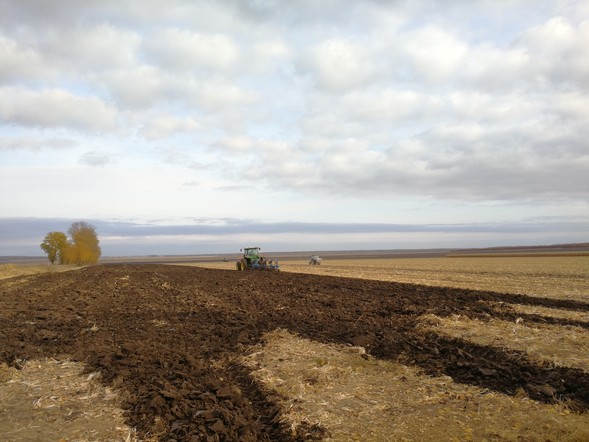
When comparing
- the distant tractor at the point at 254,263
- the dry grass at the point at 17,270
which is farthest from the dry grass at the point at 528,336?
the dry grass at the point at 17,270

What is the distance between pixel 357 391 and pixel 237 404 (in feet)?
7.10

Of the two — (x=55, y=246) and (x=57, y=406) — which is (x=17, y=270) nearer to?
(x=55, y=246)

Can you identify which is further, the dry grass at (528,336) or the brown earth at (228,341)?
the dry grass at (528,336)

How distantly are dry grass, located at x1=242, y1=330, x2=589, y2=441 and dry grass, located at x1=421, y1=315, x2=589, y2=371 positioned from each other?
2.95 meters

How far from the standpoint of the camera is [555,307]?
17094 mm

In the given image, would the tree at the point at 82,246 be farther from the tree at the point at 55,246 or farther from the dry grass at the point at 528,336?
the dry grass at the point at 528,336

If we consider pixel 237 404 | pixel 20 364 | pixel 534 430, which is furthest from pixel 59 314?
pixel 534 430

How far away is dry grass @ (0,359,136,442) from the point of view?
20.8ft

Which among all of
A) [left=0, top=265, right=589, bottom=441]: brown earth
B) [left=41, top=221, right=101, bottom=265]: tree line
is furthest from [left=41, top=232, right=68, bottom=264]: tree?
[left=0, top=265, right=589, bottom=441]: brown earth

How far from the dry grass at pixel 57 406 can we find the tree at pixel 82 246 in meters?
100

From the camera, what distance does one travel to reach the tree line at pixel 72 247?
3904 inches

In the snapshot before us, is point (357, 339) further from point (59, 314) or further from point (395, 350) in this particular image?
point (59, 314)

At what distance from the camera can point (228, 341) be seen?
12008mm

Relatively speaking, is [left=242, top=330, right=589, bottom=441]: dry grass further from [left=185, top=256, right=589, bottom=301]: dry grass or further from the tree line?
the tree line
